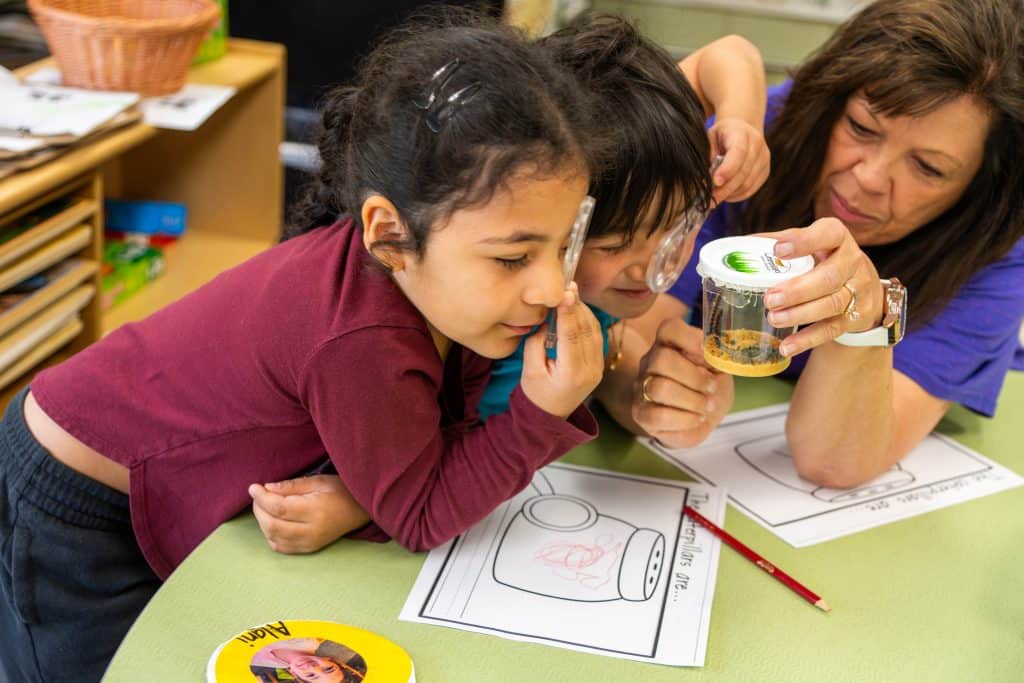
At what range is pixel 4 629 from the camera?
3.63ft

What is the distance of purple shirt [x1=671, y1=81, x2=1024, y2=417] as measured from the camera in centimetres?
127

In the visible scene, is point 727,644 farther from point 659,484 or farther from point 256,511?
point 256,511

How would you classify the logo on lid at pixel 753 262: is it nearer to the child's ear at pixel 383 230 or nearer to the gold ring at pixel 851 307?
the gold ring at pixel 851 307

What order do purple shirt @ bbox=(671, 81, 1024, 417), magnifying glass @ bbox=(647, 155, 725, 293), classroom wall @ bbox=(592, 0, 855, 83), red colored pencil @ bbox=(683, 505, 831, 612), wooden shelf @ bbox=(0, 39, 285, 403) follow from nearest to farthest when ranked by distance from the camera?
1. red colored pencil @ bbox=(683, 505, 831, 612)
2. magnifying glass @ bbox=(647, 155, 725, 293)
3. purple shirt @ bbox=(671, 81, 1024, 417)
4. wooden shelf @ bbox=(0, 39, 285, 403)
5. classroom wall @ bbox=(592, 0, 855, 83)

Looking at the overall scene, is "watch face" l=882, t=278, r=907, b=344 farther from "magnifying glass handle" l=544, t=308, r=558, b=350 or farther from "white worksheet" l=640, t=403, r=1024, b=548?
"magnifying glass handle" l=544, t=308, r=558, b=350

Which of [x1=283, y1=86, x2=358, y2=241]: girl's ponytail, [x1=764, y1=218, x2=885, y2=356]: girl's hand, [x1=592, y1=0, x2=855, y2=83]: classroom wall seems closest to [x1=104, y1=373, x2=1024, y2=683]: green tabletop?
[x1=764, y1=218, x2=885, y2=356]: girl's hand

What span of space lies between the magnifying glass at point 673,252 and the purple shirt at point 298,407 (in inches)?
7.1

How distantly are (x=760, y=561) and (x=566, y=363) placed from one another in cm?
27

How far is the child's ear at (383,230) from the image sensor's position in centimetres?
87

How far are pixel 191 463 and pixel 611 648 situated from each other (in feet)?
1.39

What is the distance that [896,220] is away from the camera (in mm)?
1271

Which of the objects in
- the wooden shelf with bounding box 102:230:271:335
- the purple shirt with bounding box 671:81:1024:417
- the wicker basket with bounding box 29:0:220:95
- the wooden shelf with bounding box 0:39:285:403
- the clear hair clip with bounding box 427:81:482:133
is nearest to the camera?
the clear hair clip with bounding box 427:81:482:133

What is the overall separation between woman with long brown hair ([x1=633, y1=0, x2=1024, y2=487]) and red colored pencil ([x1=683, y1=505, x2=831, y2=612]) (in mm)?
119

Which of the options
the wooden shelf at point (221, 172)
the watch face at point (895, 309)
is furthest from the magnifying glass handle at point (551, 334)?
the wooden shelf at point (221, 172)
